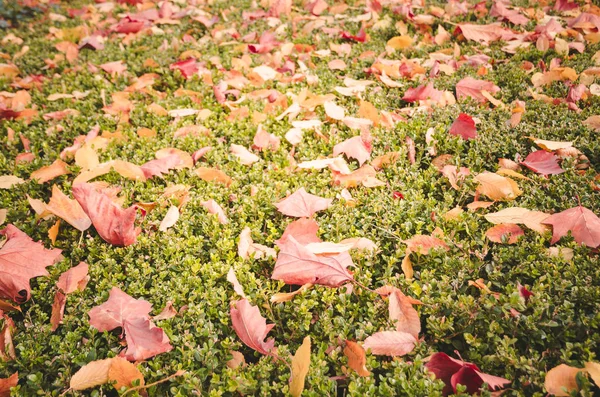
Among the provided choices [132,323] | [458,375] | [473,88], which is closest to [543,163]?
[473,88]

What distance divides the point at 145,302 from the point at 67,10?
17.9 ft

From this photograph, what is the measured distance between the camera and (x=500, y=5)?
12.9ft

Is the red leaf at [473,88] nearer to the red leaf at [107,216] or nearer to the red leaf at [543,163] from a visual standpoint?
the red leaf at [543,163]

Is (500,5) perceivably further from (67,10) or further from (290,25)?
(67,10)

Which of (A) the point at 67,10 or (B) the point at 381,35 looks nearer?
(B) the point at 381,35

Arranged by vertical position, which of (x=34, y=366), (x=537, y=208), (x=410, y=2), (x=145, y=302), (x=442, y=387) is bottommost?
(x=34, y=366)

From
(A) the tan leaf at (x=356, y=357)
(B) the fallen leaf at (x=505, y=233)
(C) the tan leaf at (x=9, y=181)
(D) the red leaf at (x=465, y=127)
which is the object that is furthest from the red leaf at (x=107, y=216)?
(D) the red leaf at (x=465, y=127)

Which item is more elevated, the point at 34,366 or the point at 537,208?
the point at 537,208

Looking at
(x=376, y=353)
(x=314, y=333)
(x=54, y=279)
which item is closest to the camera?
(x=376, y=353)

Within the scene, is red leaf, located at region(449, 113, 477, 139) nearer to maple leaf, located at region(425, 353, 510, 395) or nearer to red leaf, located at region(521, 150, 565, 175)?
red leaf, located at region(521, 150, 565, 175)

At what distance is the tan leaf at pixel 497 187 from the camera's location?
6.44ft

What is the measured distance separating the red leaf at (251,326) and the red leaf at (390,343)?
1.20 feet

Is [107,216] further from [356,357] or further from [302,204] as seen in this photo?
[356,357]

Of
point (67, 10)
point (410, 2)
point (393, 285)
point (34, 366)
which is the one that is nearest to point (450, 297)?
point (393, 285)
